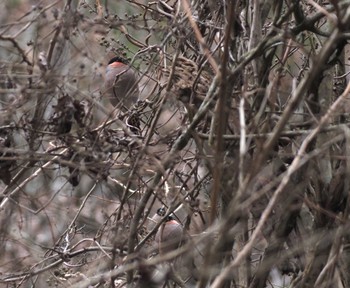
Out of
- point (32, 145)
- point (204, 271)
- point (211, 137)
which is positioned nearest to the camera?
point (204, 271)

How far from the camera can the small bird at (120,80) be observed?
4035mm

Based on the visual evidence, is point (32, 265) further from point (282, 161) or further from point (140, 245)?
point (282, 161)

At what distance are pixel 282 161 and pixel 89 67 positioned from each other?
3.23ft

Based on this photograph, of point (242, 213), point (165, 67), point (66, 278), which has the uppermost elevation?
point (165, 67)

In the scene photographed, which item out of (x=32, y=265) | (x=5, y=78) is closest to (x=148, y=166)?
(x=5, y=78)

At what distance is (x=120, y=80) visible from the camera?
4.02 meters

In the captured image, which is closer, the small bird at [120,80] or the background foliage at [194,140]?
the background foliage at [194,140]

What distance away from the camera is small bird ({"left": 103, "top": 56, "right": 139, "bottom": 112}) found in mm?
4035

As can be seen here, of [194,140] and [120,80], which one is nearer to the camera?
[194,140]

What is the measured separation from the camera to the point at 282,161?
3.80 meters

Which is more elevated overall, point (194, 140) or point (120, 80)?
point (120, 80)

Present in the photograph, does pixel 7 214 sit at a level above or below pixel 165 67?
below

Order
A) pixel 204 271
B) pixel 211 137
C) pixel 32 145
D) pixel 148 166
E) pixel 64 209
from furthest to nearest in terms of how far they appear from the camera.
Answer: pixel 64 209 < pixel 211 137 < pixel 148 166 < pixel 32 145 < pixel 204 271

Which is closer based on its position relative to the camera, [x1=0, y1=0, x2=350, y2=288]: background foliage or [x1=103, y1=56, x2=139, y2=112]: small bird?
[x1=0, y1=0, x2=350, y2=288]: background foliage
